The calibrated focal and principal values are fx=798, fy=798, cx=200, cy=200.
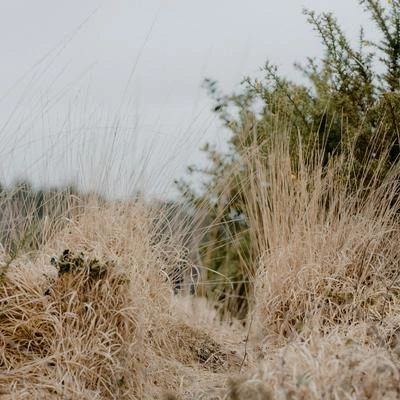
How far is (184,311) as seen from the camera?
17.4 feet

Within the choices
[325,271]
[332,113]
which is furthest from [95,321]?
[332,113]

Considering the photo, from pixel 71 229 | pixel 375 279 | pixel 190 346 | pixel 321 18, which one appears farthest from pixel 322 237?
pixel 321 18

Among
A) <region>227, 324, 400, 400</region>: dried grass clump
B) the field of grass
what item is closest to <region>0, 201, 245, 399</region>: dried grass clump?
the field of grass

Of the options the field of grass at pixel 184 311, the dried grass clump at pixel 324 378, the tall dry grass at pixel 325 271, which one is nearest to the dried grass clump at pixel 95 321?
the field of grass at pixel 184 311

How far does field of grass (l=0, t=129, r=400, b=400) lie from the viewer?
346 centimetres

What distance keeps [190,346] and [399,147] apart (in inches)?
88.1

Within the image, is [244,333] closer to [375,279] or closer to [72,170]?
[375,279]

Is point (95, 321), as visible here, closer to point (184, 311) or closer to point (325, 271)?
point (184, 311)

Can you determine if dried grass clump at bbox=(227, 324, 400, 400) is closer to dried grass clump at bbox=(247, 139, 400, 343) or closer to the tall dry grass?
the tall dry grass

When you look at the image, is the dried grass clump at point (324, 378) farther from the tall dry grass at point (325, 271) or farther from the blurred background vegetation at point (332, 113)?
the blurred background vegetation at point (332, 113)

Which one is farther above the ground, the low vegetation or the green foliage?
the green foliage

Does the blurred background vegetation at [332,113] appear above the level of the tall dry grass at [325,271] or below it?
above

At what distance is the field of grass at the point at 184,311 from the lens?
3.46 metres

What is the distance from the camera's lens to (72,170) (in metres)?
4.98
